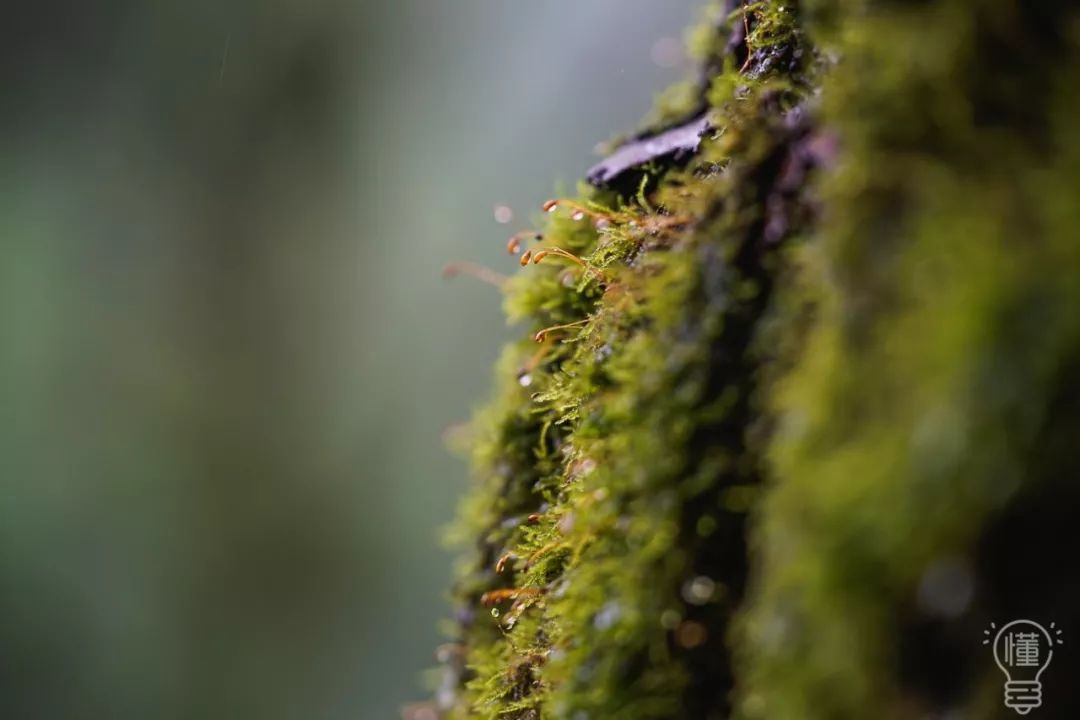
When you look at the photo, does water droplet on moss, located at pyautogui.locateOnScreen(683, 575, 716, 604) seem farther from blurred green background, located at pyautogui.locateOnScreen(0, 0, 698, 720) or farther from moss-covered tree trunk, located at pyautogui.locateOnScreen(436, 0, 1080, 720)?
blurred green background, located at pyautogui.locateOnScreen(0, 0, 698, 720)

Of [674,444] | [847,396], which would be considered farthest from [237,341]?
[847,396]

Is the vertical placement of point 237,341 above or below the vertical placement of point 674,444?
above

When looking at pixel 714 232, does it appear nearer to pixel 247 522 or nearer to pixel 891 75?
pixel 891 75

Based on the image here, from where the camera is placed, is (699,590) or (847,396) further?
(699,590)

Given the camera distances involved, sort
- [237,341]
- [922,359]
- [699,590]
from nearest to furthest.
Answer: [922,359], [699,590], [237,341]

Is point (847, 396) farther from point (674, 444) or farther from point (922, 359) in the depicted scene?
point (674, 444)
